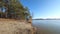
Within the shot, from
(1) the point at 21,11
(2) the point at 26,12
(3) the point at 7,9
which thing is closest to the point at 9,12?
(3) the point at 7,9

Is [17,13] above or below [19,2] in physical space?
below

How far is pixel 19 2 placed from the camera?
2628 centimetres

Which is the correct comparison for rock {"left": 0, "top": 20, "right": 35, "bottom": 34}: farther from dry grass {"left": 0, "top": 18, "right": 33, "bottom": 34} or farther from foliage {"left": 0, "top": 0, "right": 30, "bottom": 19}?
foliage {"left": 0, "top": 0, "right": 30, "bottom": 19}

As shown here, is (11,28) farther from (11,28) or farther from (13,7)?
(13,7)

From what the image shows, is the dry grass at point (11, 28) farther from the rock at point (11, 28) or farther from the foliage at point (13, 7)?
the foliage at point (13, 7)

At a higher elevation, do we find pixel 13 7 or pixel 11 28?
pixel 13 7

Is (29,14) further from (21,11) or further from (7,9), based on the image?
(7,9)

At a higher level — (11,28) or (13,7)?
(13,7)

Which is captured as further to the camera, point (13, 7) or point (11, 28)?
point (13, 7)

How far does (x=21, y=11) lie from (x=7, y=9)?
9.41 ft

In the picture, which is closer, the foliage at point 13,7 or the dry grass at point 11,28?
the dry grass at point 11,28

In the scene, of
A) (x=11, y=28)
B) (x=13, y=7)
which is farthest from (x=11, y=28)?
(x=13, y=7)

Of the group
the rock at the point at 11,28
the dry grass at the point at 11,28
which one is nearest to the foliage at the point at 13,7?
the dry grass at the point at 11,28

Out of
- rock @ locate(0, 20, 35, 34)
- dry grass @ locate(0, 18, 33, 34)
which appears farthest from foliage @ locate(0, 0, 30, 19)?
rock @ locate(0, 20, 35, 34)
